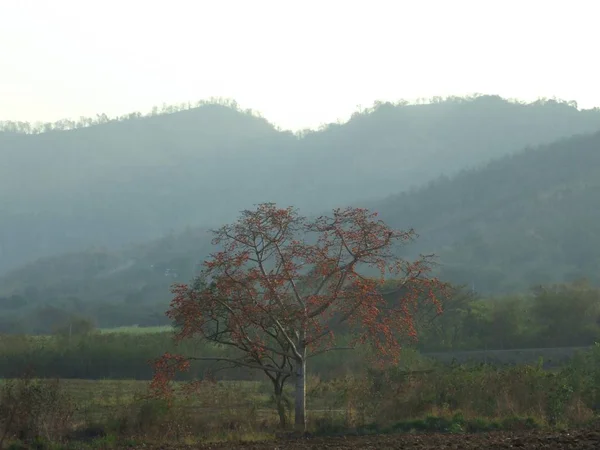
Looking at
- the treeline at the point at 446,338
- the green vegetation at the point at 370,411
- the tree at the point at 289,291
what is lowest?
the treeline at the point at 446,338

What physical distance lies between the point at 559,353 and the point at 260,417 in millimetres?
26993

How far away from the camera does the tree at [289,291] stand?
19266 mm

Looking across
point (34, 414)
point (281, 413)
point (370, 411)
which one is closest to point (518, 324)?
point (370, 411)

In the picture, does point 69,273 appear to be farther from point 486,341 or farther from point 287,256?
point 287,256

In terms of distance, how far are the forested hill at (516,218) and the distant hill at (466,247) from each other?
6.9 inches

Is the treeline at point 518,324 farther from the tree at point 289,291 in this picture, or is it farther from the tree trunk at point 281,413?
the tree trunk at point 281,413

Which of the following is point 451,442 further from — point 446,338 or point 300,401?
point 446,338

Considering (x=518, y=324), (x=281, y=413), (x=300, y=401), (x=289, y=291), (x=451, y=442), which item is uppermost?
(x=289, y=291)

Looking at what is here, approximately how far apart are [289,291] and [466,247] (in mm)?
102559

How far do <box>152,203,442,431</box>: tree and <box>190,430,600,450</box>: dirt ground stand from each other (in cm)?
239

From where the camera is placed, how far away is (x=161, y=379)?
61.2 ft

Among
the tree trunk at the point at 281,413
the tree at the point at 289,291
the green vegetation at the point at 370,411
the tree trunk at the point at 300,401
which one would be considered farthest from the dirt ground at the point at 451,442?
the tree at the point at 289,291

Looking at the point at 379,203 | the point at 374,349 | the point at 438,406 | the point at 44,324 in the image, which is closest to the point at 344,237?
the point at 374,349

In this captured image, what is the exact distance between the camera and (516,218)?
127125 mm
